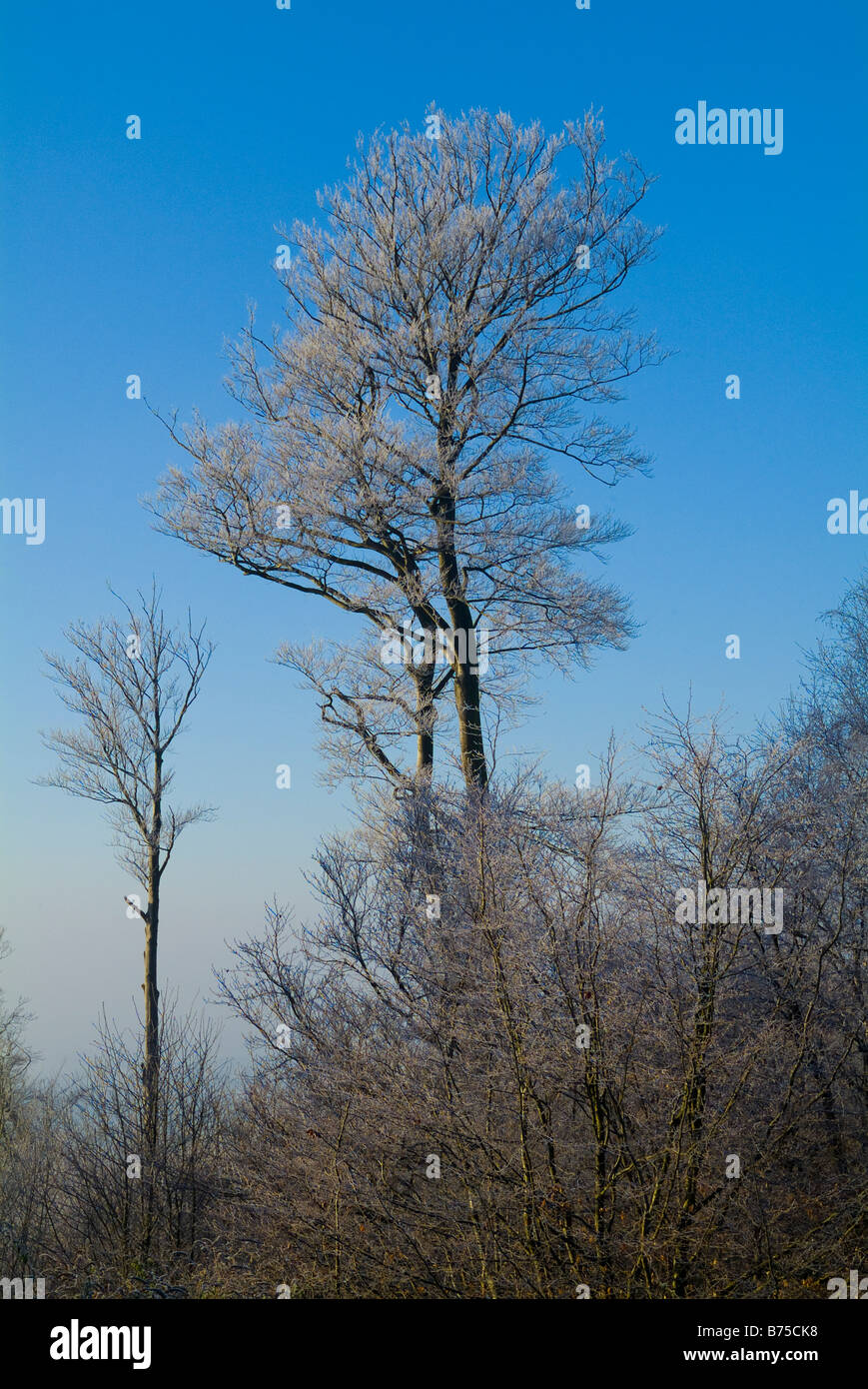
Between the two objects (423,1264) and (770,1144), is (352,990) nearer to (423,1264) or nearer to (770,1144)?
(423,1264)

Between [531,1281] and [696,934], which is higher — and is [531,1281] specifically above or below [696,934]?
below

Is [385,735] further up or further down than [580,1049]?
further up

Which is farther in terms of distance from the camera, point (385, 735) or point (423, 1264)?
point (385, 735)

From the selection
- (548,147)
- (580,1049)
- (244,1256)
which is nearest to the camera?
(580,1049)

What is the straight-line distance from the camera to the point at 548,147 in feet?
44.3

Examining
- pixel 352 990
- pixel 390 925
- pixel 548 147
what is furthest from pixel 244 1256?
pixel 548 147

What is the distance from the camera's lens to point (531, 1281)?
274 inches

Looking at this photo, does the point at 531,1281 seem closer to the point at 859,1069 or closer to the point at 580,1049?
the point at 580,1049

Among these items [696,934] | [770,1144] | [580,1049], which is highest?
[696,934]

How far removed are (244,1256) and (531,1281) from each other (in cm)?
317
